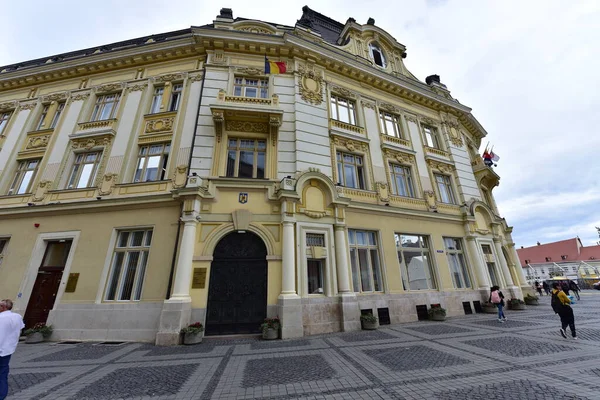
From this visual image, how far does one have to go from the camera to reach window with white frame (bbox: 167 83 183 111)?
1278 cm

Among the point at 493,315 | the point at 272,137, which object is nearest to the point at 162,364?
the point at 272,137

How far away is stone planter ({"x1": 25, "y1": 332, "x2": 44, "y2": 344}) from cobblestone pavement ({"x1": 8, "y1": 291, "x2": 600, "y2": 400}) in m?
0.40

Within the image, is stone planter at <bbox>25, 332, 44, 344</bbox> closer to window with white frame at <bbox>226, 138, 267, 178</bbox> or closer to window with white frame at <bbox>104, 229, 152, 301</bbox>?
window with white frame at <bbox>104, 229, 152, 301</bbox>

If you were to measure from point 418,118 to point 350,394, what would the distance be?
670 inches

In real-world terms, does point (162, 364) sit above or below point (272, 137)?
below

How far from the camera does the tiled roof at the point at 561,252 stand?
5728cm

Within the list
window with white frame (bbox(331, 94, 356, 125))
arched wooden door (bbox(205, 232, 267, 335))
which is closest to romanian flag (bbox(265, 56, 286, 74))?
window with white frame (bbox(331, 94, 356, 125))

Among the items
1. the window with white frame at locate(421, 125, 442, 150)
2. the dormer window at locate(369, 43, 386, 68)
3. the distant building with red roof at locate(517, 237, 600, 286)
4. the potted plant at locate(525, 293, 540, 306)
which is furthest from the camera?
the distant building with red roof at locate(517, 237, 600, 286)

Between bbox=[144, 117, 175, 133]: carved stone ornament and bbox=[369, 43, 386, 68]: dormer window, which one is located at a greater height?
bbox=[369, 43, 386, 68]: dormer window

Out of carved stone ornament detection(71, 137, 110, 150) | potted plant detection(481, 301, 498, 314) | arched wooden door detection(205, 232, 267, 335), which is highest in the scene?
carved stone ornament detection(71, 137, 110, 150)

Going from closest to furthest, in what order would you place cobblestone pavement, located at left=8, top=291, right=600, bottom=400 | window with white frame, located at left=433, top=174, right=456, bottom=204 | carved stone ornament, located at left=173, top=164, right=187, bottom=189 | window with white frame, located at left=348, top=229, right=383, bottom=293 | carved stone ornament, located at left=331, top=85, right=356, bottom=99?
cobblestone pavement, located at left=8, top=291, right=600, bottom=400, carved stone ornament, located at left=173, top=164, right=187, bottom=189, window with white frame, located at left=348, top=229, right=383, bottom=293, carved stone ornament, located at left=331, top=85, right=356, bottom=99, window with white frame, located at left=433, top=174, right=456, bottom=204

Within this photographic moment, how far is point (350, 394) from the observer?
168 inches

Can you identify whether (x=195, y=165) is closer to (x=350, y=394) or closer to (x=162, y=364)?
(x=162, y=364)

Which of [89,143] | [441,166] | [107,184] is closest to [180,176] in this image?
[107,184]
